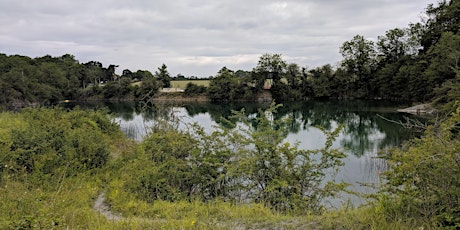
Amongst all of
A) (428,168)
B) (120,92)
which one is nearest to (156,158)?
(428,168)

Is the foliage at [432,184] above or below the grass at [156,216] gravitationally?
above

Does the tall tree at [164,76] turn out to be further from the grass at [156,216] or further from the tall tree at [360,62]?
the grass at [156,216]

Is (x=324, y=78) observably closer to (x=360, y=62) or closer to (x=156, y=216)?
(x=360, y=62)

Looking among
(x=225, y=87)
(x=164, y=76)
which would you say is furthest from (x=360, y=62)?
(x=164, y=76)

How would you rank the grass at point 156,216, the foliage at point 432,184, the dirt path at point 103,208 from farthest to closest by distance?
the dirt path at point 103,208 < the grass at point 156,216 < the foliage at point 432,184

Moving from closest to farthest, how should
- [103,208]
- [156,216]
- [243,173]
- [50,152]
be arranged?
1. [156,216]
2. [103,208]
3. [243,173]
4. [50,152]

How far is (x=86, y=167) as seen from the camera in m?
10.4

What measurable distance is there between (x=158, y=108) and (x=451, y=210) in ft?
34.9

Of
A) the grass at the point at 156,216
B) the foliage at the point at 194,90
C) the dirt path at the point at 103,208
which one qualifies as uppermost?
the foliage at the point at 194,90

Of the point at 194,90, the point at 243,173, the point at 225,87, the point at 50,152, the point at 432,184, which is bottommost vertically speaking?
the point at 243,173

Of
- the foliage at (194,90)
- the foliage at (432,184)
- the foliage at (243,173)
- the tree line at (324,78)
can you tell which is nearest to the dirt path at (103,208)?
the foliage at (243,173)

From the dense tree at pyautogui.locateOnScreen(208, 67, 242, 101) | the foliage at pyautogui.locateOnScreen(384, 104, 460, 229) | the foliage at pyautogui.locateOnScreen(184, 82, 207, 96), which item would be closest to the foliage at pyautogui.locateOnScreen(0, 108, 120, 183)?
the foliage at pyautogui.locateOnScreen(384, 104, 460, 229)

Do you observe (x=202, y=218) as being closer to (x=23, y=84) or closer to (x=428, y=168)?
(x=428, y=168)

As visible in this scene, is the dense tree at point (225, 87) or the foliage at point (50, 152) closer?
the foliage at point (50, 152)
